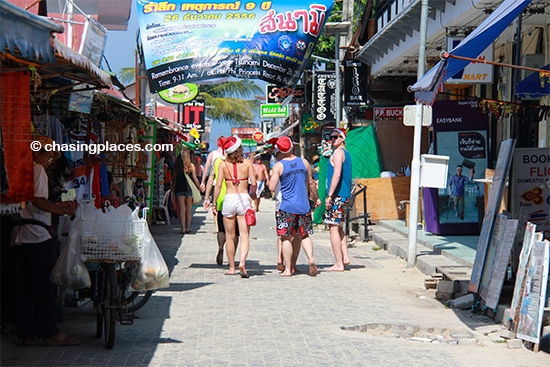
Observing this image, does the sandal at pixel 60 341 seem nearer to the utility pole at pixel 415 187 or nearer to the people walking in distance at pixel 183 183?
the utility pole at pixel 415 187

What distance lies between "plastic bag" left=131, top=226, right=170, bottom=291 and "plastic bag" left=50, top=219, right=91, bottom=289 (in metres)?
0.47

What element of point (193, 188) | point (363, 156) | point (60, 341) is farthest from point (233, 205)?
point (363, 156)

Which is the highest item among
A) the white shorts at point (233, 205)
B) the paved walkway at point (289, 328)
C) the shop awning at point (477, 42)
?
the shop awning at point (477, 42)

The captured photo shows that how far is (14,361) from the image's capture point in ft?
22.3

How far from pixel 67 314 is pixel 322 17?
8910 mm

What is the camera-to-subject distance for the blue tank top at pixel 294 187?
12.0 metres

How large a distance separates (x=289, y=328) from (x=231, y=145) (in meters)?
4.34

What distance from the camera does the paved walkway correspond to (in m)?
7.05

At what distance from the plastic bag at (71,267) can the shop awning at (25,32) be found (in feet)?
8.39

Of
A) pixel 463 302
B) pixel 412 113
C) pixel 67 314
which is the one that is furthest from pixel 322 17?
pixel 67 314

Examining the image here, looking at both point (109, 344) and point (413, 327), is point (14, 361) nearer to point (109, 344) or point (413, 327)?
point (109, 344)

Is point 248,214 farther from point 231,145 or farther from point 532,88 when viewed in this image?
point 532,88

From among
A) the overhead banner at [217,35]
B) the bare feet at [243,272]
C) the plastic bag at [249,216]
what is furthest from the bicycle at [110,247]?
the overhead banner at [217,35]

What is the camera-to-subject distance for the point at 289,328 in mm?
8328
